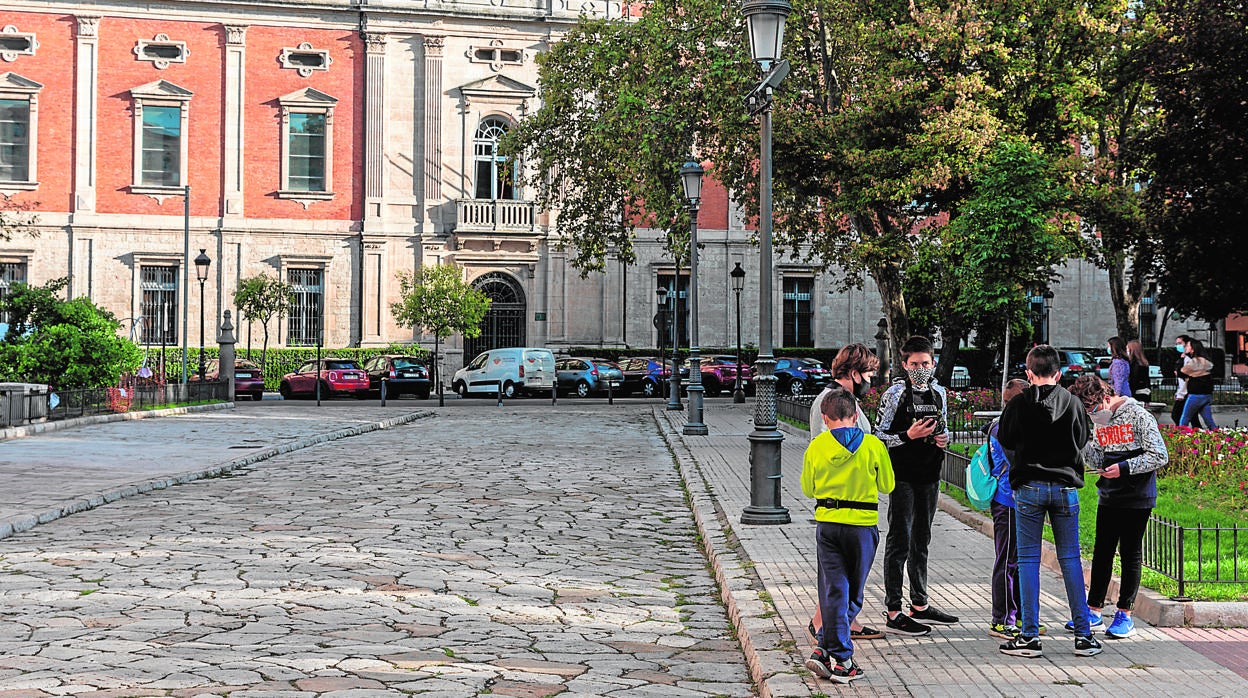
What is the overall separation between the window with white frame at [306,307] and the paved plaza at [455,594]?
29.7 metres

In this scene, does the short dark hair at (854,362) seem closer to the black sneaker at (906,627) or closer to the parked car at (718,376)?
the black sneaker at (906,627)

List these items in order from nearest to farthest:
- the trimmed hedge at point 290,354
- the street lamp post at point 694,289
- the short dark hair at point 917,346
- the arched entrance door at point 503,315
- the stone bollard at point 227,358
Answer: the short dark hair at point 917,346 < the street lamp post at point 694,289 < the stone bollard at point 227,358 < the trimmed hedge at point 290,354 < the arched entrance door at point 503,315

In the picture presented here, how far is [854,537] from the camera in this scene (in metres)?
6.29

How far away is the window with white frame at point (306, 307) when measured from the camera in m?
46.6

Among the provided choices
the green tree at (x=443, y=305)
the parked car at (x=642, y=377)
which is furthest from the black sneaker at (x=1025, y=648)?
the green tree at (x=443, y=305)

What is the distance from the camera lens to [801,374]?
4503cm

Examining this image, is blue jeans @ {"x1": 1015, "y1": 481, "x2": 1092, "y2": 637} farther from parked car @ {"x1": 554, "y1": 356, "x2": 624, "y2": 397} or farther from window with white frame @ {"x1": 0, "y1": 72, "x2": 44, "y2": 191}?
window with white frame @ {"x1": 0, "y1": 72, "x2": 44, "y2": 191}

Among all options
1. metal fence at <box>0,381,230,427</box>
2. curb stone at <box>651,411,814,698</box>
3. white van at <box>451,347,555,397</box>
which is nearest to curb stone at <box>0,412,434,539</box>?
metal fence at <box>0,381,230,427</box>

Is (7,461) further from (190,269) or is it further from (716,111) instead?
(190,269)

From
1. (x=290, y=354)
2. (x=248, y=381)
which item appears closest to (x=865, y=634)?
(x=248, y=381)

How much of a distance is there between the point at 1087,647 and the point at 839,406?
6.11 feet

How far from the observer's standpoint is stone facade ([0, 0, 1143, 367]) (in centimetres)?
4522

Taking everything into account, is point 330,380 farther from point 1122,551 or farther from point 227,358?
point 1122,551

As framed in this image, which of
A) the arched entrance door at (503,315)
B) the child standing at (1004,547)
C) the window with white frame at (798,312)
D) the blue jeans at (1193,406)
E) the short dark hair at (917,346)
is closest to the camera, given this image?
the child standing at (1004,547)
